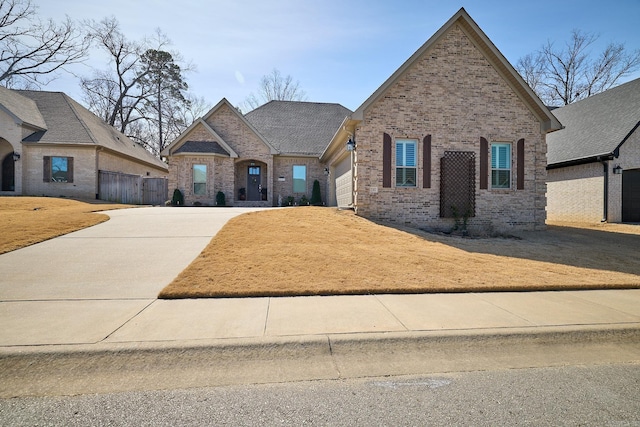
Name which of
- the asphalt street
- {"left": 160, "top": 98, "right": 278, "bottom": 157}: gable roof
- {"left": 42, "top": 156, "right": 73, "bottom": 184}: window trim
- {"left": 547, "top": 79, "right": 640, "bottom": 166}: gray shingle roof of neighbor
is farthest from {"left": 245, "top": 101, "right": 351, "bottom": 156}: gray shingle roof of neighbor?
the asphalt street

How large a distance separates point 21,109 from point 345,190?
2245 cm

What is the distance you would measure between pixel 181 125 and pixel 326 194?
24108 millimetres

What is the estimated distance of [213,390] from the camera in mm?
2793

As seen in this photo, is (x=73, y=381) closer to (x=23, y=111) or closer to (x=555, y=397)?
(x=555, y=397)

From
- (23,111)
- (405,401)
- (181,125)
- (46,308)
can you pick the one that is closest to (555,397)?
(405,401)

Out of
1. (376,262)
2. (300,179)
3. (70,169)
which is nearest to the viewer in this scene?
(376,262)

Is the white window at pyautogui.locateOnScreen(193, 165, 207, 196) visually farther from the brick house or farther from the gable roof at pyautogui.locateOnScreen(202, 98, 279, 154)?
the brick house

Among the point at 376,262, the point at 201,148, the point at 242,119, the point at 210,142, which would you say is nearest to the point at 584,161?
the point at 376,262

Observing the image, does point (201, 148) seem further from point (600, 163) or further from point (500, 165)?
point (600, 163)

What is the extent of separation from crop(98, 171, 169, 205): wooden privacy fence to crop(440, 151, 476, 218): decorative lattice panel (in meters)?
20.2

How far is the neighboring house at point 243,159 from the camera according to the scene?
65.4 ft

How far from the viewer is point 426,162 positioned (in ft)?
42.1

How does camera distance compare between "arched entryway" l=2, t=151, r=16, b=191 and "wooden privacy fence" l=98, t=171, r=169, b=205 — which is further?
"wooden privacy fence" l=98, t=171, r=169, b=205

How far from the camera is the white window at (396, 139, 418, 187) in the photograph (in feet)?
42.3
